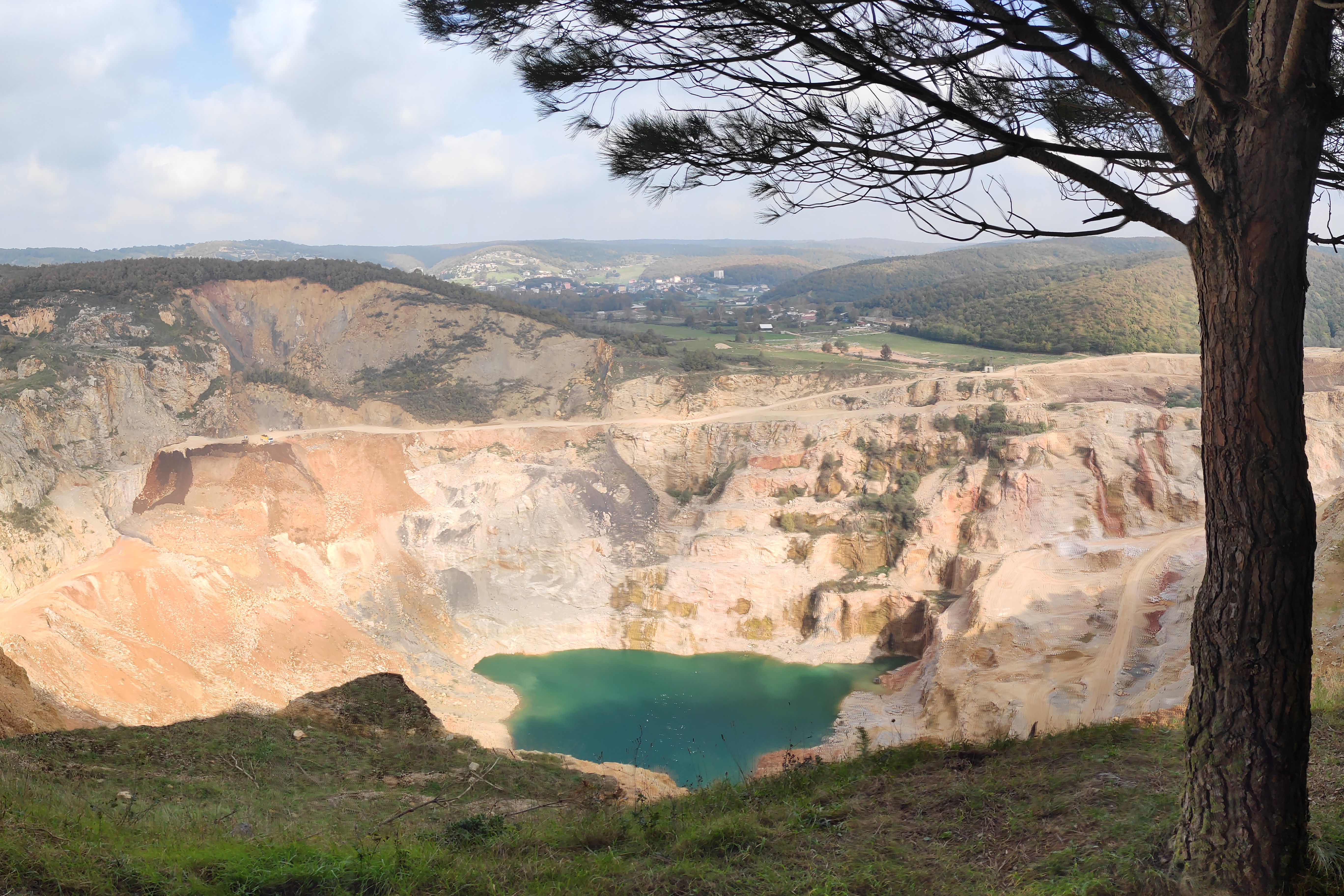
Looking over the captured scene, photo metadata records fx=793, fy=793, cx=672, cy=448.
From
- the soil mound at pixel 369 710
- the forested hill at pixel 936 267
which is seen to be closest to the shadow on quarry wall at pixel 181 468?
the soil mound at pixel 369 710

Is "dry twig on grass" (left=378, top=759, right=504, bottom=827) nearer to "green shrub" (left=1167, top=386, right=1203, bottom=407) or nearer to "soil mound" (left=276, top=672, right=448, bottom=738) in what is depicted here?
"soil mound" (left=276, top=672, right=448, bottom=738)

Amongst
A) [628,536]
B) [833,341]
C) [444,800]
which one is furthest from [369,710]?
[833,341]

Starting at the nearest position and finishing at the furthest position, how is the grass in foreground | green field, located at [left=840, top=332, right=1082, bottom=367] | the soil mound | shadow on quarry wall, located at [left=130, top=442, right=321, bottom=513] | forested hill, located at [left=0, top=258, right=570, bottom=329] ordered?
1. the grass in foreground
2. the soil mound
3. shadow on quarry wall, located at [left=130, top=442, right=321, bottom=513]
4. forested hill, located at [left=0, top=258, right=570, bottom=329]
5. green field, located at [left=840, top=332, right=1082, bottom=367]

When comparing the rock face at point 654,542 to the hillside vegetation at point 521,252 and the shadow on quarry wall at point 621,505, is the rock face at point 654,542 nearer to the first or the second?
the shadow on quarry wall at point 621,505

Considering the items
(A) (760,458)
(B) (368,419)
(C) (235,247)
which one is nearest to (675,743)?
(A) (760,458)

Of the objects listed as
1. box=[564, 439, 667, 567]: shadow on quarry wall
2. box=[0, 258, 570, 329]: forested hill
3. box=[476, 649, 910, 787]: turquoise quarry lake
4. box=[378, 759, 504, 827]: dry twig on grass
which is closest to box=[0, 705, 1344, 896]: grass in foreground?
box=[378, 759, 504, 827]: dry twig on grass
